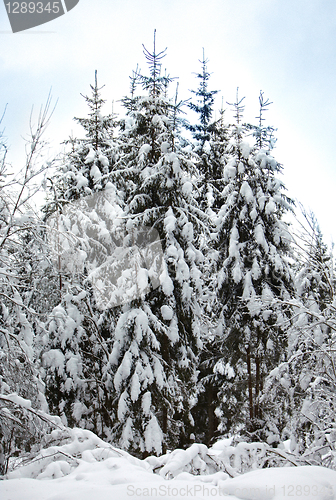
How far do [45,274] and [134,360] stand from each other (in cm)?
348

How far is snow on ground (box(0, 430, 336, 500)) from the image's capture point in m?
3.26

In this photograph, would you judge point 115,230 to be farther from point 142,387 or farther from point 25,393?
point 25,393

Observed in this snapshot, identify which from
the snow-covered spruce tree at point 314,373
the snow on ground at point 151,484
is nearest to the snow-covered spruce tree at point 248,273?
the snow-covered spruce tree at point 314,373

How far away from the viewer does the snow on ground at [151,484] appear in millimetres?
3256

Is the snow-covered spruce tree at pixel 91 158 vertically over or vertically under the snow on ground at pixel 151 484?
over

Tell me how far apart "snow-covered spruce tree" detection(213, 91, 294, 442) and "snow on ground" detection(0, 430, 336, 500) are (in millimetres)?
7633

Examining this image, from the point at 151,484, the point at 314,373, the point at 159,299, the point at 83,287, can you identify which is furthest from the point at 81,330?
the point at 151,484

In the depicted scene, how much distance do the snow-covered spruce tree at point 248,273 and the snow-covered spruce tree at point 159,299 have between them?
5.38 ft

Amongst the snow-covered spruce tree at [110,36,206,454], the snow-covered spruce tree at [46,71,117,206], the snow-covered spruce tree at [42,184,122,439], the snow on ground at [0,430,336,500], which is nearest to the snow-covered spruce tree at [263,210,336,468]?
the snow on ground at [0,430,336,500]

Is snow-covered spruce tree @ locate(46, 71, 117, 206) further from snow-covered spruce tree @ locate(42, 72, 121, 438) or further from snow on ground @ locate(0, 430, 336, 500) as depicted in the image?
snow on ground @ locate(0, 430, 336, 500)

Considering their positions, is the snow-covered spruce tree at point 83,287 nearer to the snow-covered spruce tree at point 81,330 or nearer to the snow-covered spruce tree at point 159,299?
the snow-covered spruce tree at point 81,330

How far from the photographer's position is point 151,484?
3670 millimetres

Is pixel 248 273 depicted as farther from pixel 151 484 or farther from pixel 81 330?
pixel 151 484

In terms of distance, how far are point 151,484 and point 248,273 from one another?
8.96 meters
